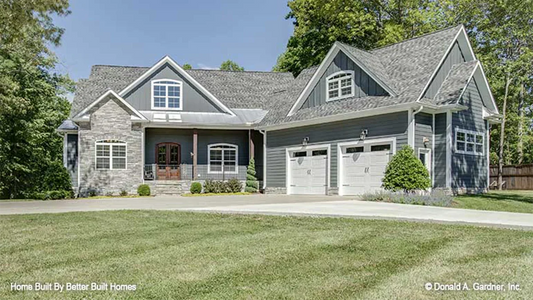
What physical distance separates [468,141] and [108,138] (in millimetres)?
15533

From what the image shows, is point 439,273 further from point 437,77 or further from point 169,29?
point 169,29

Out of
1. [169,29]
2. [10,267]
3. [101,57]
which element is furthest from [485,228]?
[101,57]

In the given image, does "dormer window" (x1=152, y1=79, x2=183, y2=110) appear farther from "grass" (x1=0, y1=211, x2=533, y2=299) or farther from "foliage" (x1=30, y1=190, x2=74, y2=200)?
"grass" (x1=0, y1=211, x2=533, y2=299)

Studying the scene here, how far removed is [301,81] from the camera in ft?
79.3

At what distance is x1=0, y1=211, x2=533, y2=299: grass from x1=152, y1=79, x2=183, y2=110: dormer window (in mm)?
15698

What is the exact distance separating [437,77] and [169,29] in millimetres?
16099

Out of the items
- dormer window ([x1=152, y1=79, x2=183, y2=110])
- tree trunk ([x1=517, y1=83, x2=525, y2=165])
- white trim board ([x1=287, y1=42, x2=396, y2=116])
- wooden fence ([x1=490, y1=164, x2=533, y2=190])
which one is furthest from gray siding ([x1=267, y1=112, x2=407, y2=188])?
tree trunk ([x1=517, y1=83, x2=525, y2=165])

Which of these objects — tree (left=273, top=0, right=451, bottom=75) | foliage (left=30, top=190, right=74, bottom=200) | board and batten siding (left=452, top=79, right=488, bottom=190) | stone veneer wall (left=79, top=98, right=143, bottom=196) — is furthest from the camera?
tree (left=273, top=0, right=451, bottom=75)

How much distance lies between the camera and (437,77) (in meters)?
16.8

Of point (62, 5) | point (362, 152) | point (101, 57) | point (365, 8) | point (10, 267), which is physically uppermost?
point (365, 8)

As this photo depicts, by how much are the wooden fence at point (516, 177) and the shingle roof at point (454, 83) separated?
38.2 ft

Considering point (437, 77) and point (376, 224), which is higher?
point (437, 77)

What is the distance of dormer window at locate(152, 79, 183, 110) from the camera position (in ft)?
76.8

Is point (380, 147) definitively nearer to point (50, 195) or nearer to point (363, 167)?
point (363, 167)
